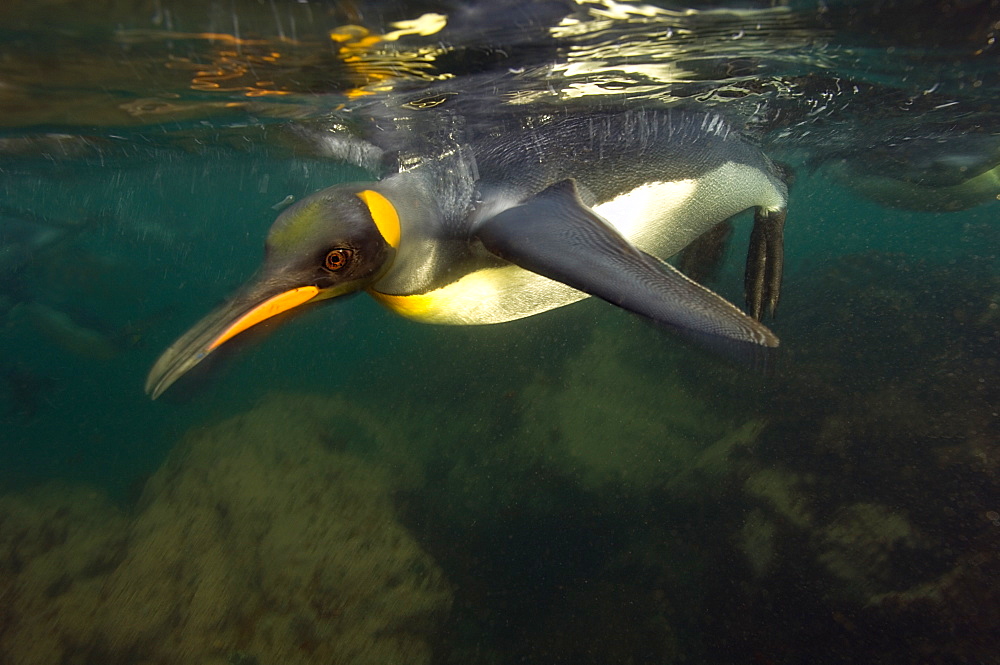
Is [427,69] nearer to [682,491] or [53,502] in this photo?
[682,491]

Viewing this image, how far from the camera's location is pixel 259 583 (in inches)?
224

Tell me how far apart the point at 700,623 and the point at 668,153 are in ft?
12.1

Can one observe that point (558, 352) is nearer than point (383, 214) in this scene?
No

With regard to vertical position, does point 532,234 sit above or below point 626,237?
above

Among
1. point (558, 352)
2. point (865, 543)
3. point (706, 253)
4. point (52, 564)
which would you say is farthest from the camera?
point (558, 352)

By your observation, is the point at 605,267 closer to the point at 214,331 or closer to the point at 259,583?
the point at 214,331

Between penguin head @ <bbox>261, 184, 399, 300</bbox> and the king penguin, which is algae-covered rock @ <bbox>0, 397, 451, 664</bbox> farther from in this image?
penguin head @ <bbox>261, 184, 399, 300</bbox>

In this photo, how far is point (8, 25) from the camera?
380cm

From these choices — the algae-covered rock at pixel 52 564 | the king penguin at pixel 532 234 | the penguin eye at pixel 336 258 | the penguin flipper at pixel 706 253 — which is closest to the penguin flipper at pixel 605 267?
the king penguin at pixel 532 234

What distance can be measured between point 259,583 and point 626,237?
5583 mm

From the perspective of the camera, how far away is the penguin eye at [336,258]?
7.30 feet

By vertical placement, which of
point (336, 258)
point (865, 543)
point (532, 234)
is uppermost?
point (532, 234)

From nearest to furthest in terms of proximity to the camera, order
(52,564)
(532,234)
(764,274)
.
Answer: (532,234), (764,274), (52,564)

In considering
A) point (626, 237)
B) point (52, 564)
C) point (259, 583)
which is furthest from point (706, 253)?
point (52, 564)
